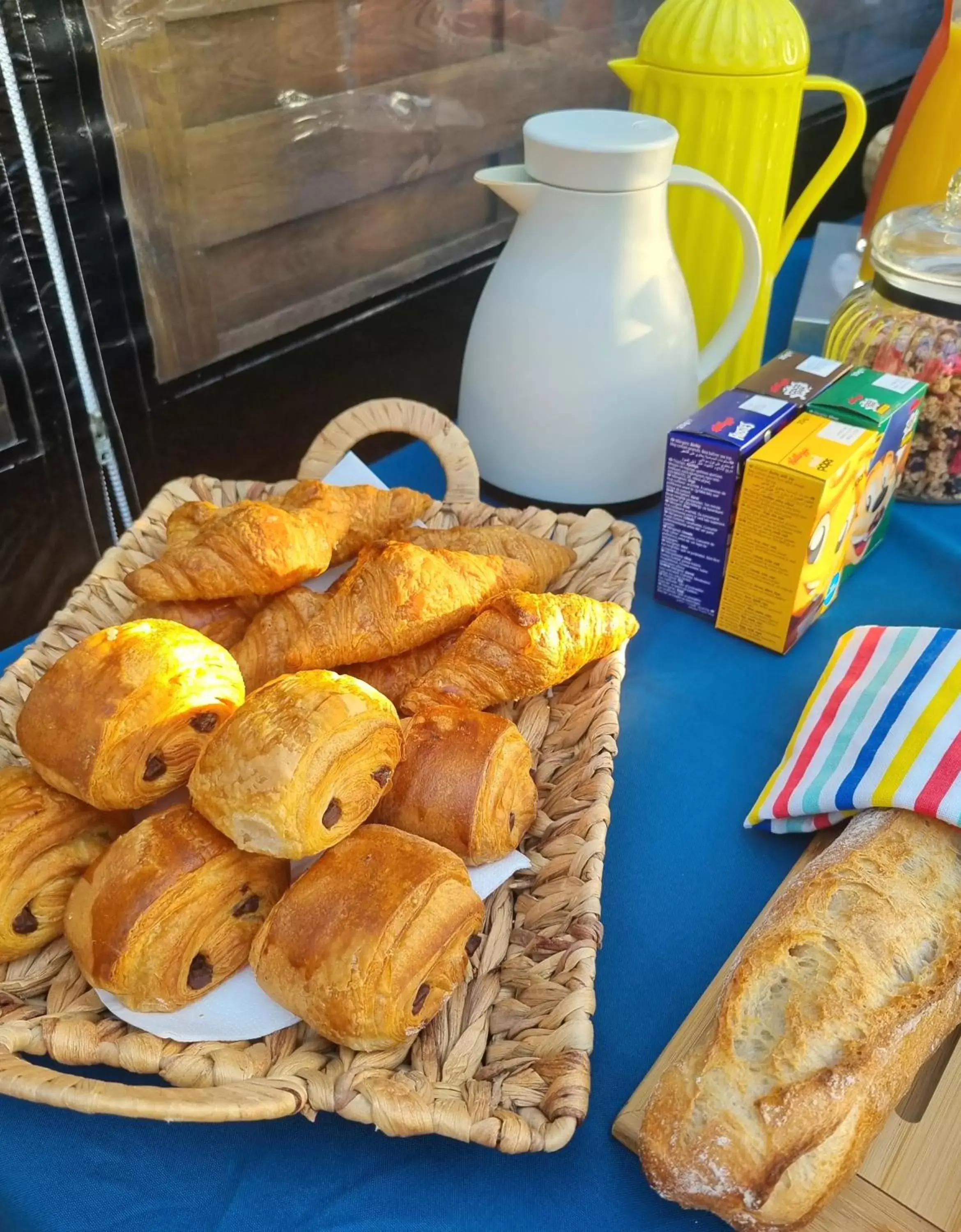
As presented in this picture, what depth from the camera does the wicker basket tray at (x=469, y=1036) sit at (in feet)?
1.40

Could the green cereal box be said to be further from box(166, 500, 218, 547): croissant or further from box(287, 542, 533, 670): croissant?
box(166, 500, 218, 547): croissant

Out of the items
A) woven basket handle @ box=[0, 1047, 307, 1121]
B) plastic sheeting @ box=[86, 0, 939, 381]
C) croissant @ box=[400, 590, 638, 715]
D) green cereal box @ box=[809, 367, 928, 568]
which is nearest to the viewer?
woven basket handle @ box=[0, 1047, 307, 1121]

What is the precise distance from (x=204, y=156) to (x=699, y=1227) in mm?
Answer: 1263

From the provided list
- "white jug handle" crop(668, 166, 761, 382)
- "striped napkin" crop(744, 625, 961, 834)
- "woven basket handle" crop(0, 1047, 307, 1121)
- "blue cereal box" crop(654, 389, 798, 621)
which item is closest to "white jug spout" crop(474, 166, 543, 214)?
"white jug handle" crop(668, 166, 761, 382)

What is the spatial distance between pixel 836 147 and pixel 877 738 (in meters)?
0.64

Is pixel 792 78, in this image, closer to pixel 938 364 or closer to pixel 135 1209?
pixel 938 364

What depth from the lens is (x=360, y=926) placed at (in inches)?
18.6

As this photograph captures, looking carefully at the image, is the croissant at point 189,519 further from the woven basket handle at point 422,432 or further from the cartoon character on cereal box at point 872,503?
the cartoon character on cereal box at point 872,503

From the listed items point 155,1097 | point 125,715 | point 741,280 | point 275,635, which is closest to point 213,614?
point 275,635

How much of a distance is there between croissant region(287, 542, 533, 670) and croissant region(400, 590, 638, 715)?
30 millimetres

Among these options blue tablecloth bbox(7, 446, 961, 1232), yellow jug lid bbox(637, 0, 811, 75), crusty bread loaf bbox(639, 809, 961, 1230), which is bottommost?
blue tablecloth bbox(7, 446, 961, 1232)

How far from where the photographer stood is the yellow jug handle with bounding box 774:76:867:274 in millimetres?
893

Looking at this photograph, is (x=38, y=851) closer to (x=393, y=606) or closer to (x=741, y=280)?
(x=393, y=606)

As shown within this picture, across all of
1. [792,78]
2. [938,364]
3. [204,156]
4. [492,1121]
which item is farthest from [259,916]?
[204,156]
